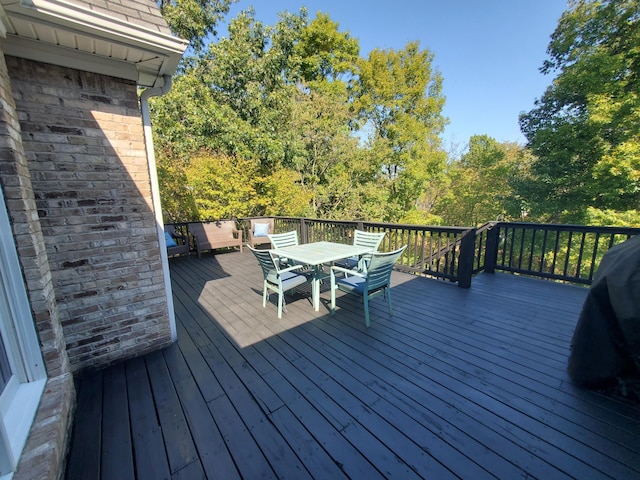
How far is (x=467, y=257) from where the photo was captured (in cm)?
380

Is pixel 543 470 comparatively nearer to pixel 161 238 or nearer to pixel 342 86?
pixel 161 238

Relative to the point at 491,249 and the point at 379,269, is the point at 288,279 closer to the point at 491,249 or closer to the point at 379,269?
the point at 379,269

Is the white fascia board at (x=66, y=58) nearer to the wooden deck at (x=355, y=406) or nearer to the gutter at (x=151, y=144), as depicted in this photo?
the gutter at (x=151, y=144)

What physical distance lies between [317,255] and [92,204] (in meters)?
2.23

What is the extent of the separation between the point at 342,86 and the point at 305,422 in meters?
13.8

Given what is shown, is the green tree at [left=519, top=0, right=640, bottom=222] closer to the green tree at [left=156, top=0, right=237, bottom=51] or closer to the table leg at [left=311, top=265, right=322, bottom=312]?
the table leg at [left=311, top=265, right=322, bottom=312]

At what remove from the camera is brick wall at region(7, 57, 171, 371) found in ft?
5.82

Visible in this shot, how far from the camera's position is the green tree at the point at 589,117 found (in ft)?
28.4

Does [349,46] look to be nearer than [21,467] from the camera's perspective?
No

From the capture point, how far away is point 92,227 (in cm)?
199

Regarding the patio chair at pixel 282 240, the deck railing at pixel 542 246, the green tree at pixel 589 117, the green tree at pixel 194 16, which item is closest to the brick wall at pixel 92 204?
the patio chair at pixel 282 240

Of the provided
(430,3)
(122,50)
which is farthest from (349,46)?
(122,50)

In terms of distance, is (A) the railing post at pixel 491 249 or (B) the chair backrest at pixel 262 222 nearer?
(A) the railing post at pixel 491 249

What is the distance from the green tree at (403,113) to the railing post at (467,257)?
32.2 ft
